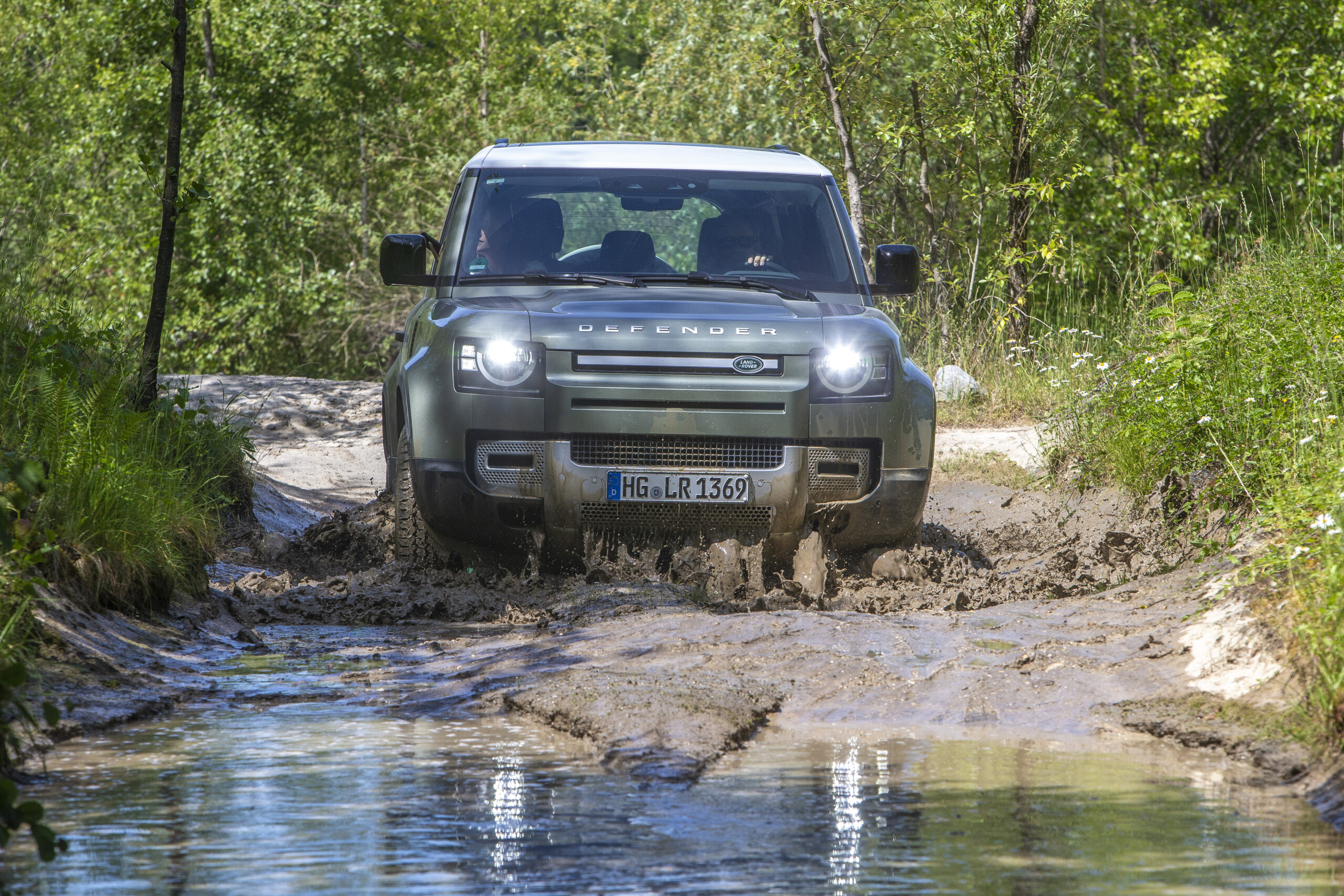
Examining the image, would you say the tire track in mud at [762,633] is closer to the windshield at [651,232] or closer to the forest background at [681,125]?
the windshield at [651,232]

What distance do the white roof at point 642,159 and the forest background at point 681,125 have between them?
693 centimetres

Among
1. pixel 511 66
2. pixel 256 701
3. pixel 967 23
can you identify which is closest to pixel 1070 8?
pixel 967 23

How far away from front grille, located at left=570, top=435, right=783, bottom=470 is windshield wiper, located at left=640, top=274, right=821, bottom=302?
0.93 meters

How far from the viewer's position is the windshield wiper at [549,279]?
250 inches

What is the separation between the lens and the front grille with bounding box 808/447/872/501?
582 centimetres

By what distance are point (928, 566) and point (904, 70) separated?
1444 centimetres

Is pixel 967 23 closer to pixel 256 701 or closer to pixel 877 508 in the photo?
pixel 877 508

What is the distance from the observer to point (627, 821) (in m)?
3.15

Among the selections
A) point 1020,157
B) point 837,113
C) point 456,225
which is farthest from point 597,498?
point 837,113

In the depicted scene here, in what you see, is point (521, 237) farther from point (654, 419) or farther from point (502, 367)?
point (654, 419)

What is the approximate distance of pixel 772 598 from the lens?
5742 millimetres

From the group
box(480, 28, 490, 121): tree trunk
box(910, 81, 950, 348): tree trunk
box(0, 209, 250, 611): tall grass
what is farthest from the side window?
box(480, 28, 490, 121): tree trunk

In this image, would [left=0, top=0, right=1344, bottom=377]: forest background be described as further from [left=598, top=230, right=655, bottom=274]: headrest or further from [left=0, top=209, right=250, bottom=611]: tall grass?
[left=0, top=209, right=250, bottom=611]: tall grass

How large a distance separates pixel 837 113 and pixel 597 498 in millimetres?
10815
